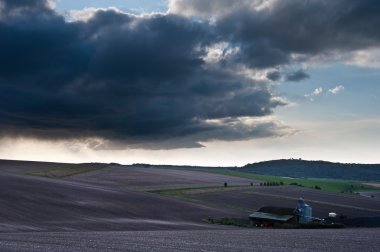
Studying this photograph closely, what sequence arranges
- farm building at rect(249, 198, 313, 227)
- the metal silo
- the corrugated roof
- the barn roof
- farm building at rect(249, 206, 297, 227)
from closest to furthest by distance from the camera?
farm building at rect(249, 206, 297, 227) < farm building at rect(249, 198, 313, 227) < the corrugated roof < the barn roof < the metal silo

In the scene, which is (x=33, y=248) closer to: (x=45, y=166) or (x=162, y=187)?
(x=162, y=187)


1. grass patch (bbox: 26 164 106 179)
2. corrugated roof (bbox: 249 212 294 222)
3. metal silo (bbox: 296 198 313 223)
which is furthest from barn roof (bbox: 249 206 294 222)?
grass patch (bbox: 26 164 106 179)

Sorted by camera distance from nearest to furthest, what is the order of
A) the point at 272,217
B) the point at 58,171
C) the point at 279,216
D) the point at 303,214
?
the point at 272,217
the point at 279,216
the point at 303,214
the point at 58,171

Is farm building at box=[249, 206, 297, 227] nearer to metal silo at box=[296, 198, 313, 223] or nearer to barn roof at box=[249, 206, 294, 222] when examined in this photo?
barn roof at box=[249, 206, 294, 222]

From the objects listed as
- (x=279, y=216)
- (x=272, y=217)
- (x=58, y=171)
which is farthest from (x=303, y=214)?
(x=58, y=171)

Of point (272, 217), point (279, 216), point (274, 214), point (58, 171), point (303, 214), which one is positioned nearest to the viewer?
point (272, 217)

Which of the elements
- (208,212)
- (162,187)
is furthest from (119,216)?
(162,187)

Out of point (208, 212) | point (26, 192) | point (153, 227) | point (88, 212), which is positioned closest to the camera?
point (153, 227)

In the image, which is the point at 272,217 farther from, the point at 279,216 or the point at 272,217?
the point at 279,216

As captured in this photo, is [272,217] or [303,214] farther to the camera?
[303,214]

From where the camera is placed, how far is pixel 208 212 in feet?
245

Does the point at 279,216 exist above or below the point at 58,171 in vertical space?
below

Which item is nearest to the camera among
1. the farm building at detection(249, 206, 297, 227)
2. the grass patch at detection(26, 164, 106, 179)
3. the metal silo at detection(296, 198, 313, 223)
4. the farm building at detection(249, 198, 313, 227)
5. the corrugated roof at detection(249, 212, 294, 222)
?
the farm building at detection(249, 206, 297, 227)

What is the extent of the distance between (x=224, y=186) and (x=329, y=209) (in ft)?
94.7
